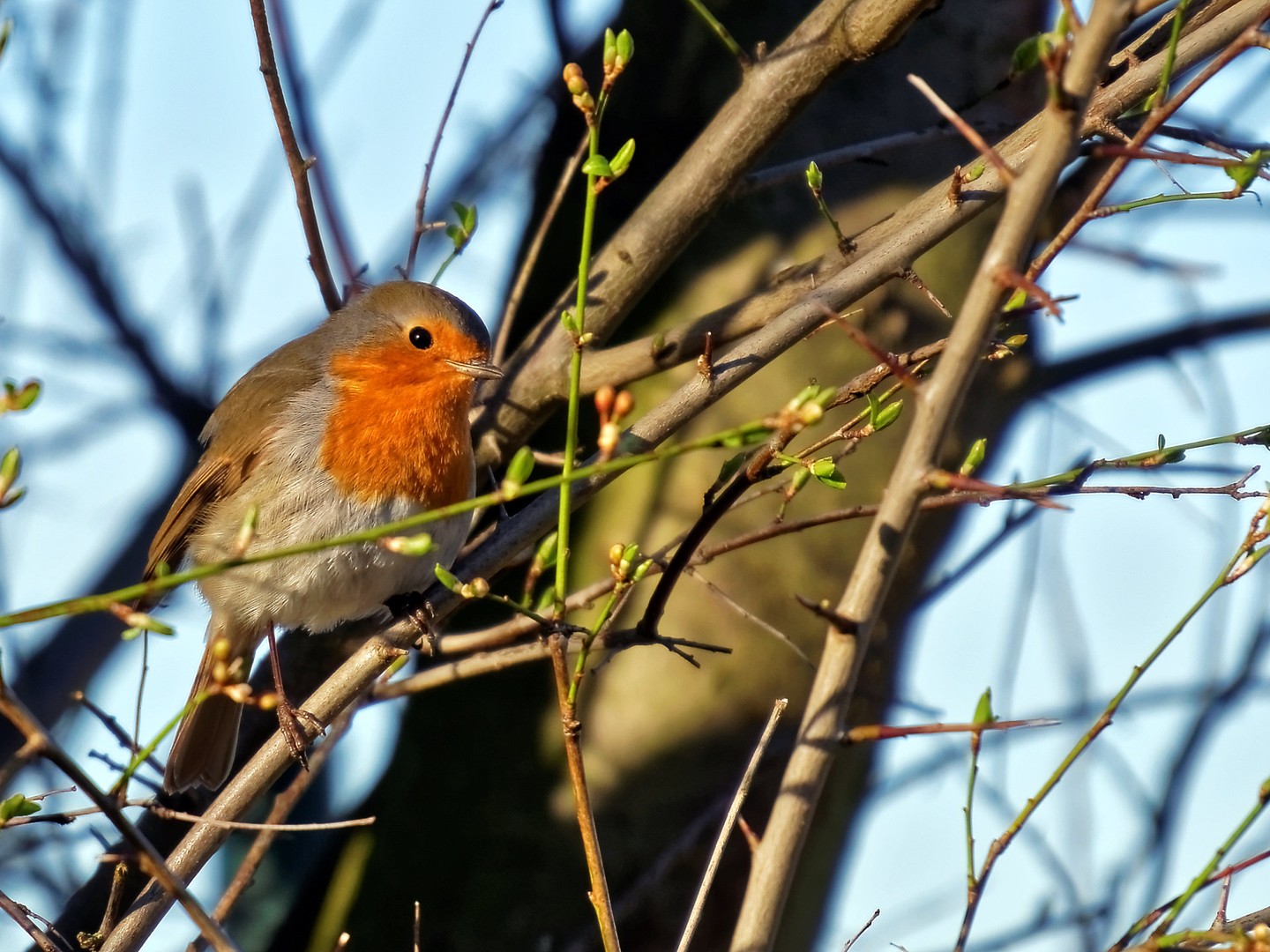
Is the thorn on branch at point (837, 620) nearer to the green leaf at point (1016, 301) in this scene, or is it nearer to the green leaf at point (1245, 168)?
the green leaf at point (1016, 301)

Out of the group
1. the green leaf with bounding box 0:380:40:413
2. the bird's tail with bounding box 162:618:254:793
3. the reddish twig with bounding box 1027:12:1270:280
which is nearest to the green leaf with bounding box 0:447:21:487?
the green leaf with bounding box 0:380:40:413

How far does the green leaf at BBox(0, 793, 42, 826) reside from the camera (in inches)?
80.3

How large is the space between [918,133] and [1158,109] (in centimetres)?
156

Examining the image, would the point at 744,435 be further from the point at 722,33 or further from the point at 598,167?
the point at 722,33

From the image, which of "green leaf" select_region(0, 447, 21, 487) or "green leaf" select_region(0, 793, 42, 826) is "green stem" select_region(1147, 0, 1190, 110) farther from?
"green leaf" select_region(0, 793, 42, 826)

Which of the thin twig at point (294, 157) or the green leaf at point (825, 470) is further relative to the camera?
the thin twig at point (294, 157)

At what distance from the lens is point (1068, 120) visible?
5.03 feet

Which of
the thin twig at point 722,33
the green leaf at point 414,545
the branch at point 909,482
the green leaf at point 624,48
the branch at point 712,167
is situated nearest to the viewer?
the branch at point 909,482

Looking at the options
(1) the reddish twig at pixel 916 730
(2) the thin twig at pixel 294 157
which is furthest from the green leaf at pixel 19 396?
(2) the thin twig at pixel 294 157

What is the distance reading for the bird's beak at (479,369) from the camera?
380 centimetres

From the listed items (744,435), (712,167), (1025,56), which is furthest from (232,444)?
(744,435)

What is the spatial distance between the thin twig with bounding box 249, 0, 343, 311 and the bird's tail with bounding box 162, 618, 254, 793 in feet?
4.08

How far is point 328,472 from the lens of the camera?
3.82 meters

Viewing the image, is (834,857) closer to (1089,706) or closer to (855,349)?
(1089,706)
